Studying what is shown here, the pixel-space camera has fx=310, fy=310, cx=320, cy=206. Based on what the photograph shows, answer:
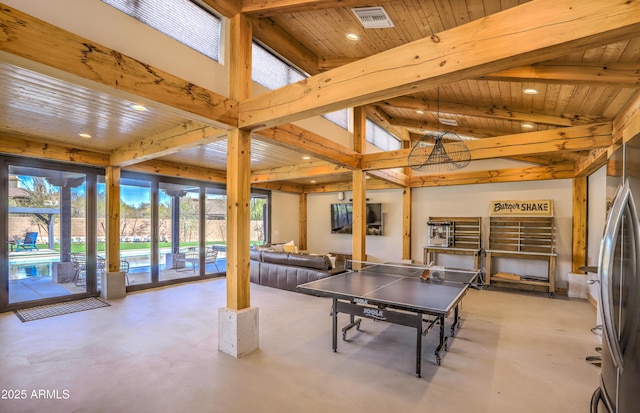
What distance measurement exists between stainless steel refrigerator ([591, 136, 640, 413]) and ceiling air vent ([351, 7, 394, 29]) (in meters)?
2.55

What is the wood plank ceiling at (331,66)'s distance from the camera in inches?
112

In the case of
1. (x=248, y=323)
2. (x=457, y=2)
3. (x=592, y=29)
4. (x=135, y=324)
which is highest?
(x=457, y=2)

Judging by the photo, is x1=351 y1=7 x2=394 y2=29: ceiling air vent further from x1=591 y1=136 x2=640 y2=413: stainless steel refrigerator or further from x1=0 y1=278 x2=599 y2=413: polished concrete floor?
x1=0 y1=278 x2=599 y2=413: polished concrete floor

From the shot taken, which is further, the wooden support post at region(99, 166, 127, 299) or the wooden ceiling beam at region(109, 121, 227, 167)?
the wooden support post at region(99, 166, 127, 299)

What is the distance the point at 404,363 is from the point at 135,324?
3.56 m

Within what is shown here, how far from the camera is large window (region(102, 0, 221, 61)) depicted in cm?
285

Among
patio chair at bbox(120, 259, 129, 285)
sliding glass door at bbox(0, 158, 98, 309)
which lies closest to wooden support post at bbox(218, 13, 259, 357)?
sliding glass door at bbox(0, 158, 98, 309)

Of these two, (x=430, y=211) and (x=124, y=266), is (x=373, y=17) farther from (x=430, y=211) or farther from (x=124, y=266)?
(x=124, y=266)

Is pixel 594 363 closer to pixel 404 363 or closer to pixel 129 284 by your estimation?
pixel 404 363

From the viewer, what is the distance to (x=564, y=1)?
1.58 meters

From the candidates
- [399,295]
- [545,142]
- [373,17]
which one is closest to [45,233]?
[399,295]

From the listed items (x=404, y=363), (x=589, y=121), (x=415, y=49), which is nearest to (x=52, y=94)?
(x=415, y=49)

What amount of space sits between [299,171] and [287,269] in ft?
6.95

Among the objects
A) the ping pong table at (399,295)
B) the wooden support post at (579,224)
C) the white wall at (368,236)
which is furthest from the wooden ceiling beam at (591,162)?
the white wall at (368,236)
